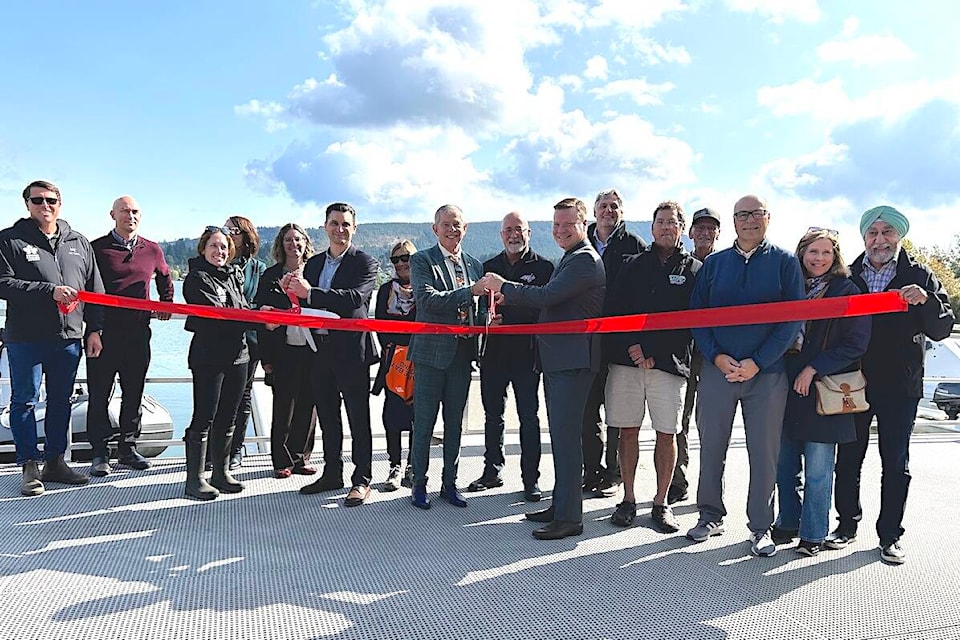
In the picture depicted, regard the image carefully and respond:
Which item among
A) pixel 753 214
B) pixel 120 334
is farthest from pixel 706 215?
pixel 120 334

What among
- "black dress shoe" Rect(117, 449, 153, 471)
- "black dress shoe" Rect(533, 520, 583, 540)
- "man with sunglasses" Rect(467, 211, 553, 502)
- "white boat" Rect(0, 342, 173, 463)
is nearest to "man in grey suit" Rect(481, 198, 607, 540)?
"black dress shoe" Rect(533, 520, 583, 540)

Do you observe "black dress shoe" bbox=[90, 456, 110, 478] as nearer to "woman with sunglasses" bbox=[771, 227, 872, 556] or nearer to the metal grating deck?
the metal grating deck

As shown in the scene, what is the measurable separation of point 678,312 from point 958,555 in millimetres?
1791

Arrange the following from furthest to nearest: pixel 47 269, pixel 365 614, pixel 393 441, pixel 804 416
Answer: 1. pixel 393 441
2. pixel 47 269
3. pixel 804 416
4. pixel 365 614

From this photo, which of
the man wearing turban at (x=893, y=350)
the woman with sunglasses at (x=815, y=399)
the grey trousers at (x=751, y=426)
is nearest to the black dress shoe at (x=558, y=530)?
the grey trousers at (x=751, y=426)

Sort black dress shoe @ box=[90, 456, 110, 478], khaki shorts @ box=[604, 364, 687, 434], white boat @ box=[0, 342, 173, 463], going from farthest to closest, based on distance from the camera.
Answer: white boat @ box=[0, 342, 173, 463] → black dress shoe @ box=[90, 456, 110, 478] → khaki shorts @ box=[604, 364, 687, 434]

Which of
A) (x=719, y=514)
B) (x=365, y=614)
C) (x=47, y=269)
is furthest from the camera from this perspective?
(x=47, y=269)

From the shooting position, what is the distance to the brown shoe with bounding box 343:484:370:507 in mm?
3848

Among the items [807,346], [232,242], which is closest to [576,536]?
[807,346]

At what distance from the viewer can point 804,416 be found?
321cm

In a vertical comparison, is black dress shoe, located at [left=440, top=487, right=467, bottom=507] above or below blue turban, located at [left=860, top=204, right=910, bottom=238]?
below

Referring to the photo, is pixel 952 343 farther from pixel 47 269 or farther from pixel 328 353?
pixel 47 269

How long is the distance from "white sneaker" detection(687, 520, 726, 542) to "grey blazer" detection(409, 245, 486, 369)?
1511mm

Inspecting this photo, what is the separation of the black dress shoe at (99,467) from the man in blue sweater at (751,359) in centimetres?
344
